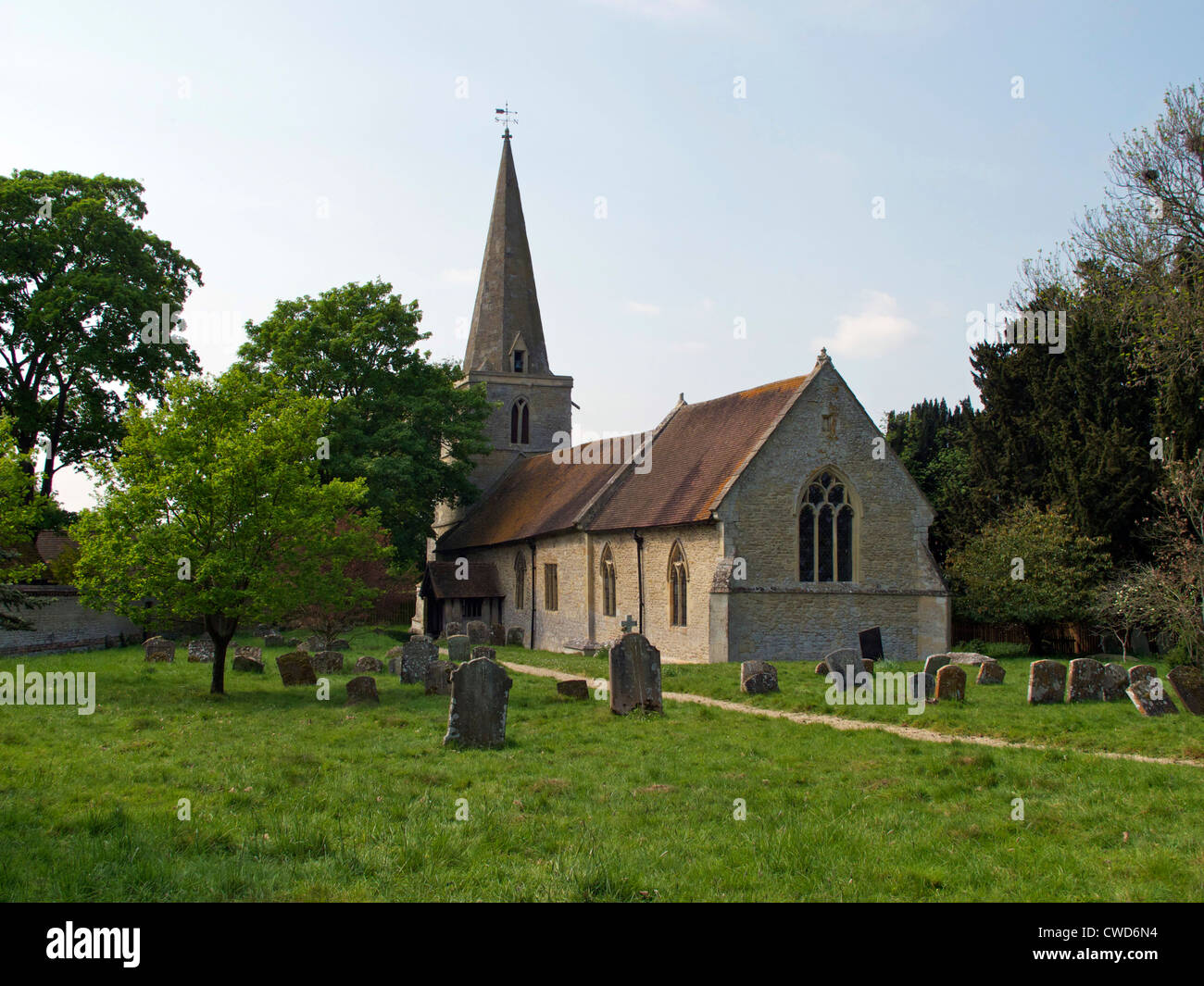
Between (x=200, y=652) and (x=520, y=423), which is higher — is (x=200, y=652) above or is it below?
below

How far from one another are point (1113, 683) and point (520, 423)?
3276cm

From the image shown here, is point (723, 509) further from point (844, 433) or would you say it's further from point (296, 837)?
point (296, 837)

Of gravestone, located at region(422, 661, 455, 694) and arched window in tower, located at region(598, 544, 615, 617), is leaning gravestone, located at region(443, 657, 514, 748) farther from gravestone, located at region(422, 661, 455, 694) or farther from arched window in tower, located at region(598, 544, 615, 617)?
arched window in tower, located at region(598, 544, 615, 617)

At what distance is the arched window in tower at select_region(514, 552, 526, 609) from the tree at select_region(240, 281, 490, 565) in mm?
3938

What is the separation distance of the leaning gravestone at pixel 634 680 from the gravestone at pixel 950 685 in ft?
14.8

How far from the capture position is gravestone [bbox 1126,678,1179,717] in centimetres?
1318

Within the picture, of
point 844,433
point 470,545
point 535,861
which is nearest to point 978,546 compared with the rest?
point 844,433

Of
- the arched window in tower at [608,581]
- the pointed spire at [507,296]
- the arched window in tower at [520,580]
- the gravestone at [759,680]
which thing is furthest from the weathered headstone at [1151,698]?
the pointed spire at [507,296]

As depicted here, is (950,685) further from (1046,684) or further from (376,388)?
(376,388)

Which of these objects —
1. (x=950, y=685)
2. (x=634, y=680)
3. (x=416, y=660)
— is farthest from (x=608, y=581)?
(x=950, y=685)

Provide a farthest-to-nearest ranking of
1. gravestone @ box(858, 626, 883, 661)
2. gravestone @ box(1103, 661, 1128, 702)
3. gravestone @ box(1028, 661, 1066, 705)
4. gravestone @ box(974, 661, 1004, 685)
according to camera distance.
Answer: gravestone @ box(858, 626, 883, 661) → gravestone @ box(974, 661, 1004, 685) → gravestone @ box(1103, 661, 1128, 702) → gravestone @ box(1028, 661, 1066, 705)

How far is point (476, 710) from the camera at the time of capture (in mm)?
11500

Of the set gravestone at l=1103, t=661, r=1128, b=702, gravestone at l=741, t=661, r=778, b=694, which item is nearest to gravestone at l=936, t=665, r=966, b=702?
gravestone at l=1103, t=661, r=1128, b=702
